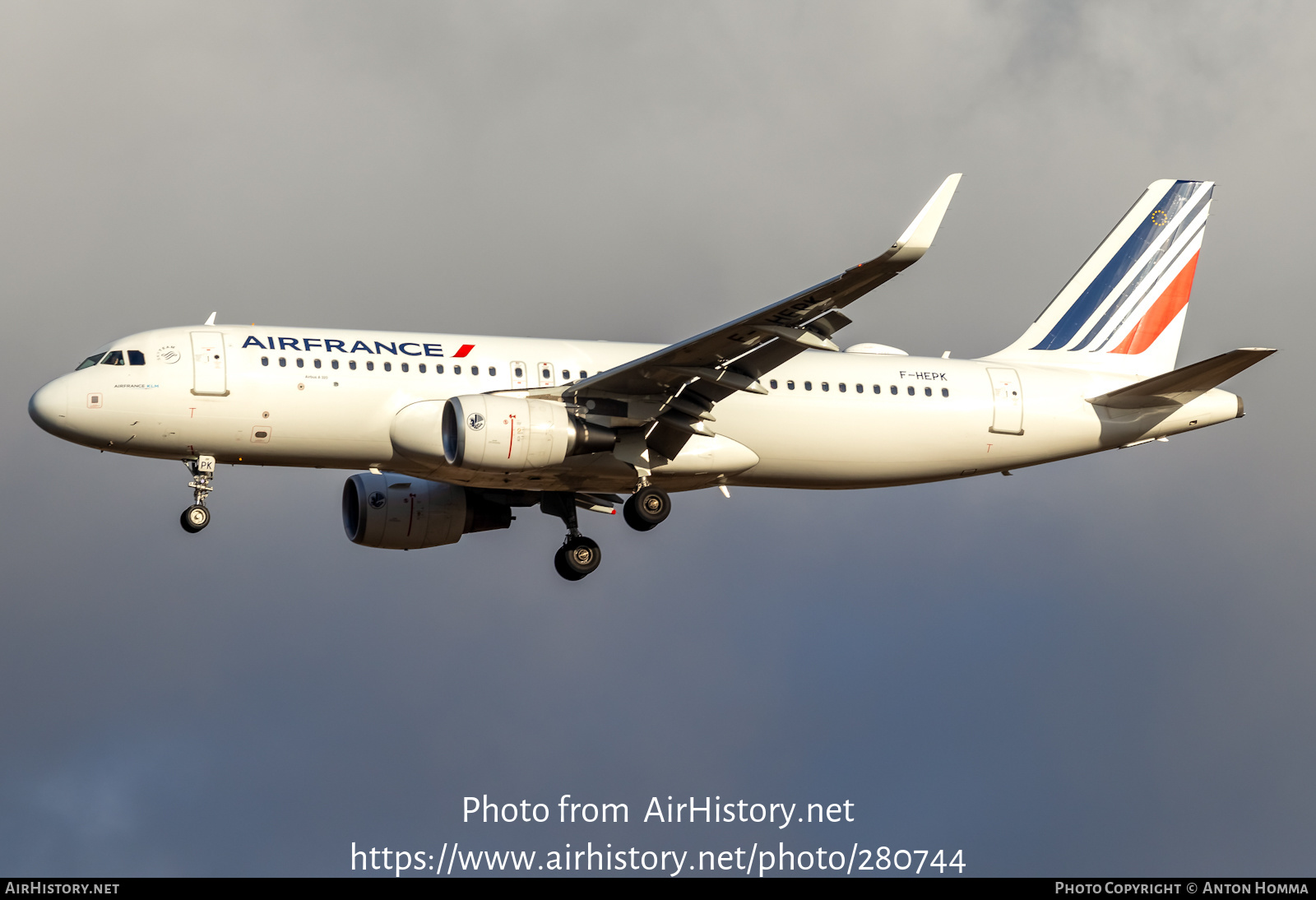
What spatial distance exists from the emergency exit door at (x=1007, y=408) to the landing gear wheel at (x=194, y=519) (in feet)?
58.5

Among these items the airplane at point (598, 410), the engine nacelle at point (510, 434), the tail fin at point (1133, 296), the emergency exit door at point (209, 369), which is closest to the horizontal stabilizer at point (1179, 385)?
the airplane at point (598, 410)

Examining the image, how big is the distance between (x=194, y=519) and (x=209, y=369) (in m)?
3.19

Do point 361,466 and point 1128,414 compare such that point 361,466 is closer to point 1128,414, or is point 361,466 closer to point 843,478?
point 843,478

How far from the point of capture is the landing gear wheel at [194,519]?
118 ft

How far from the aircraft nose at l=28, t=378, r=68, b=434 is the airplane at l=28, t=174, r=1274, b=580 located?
1.5 inches

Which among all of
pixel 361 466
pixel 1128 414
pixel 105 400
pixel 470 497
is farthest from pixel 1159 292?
pixel 105 400

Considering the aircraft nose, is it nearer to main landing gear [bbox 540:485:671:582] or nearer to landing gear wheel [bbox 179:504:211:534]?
landing gear wheel [bbox 179:504:211:534]

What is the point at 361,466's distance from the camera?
36.6 metres

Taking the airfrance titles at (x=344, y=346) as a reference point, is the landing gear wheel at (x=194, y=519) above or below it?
below

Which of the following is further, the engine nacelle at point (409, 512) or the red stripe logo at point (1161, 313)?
the red stripe logo at point (1161, 313)

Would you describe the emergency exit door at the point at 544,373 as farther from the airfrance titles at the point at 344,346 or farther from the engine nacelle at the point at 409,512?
the engine nacelle at the point at 409,512

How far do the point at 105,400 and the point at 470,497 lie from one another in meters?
9.76

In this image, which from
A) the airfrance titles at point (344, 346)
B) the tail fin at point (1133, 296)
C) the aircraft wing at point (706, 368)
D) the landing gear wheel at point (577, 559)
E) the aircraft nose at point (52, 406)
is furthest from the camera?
the tail fin at point (1133, 296)

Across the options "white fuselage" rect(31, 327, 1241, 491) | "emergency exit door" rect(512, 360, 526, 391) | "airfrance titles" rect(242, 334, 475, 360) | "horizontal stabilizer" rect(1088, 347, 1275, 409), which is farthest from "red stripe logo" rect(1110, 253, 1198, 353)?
"airfrance titles" rect(242, 334, 475, 360)
